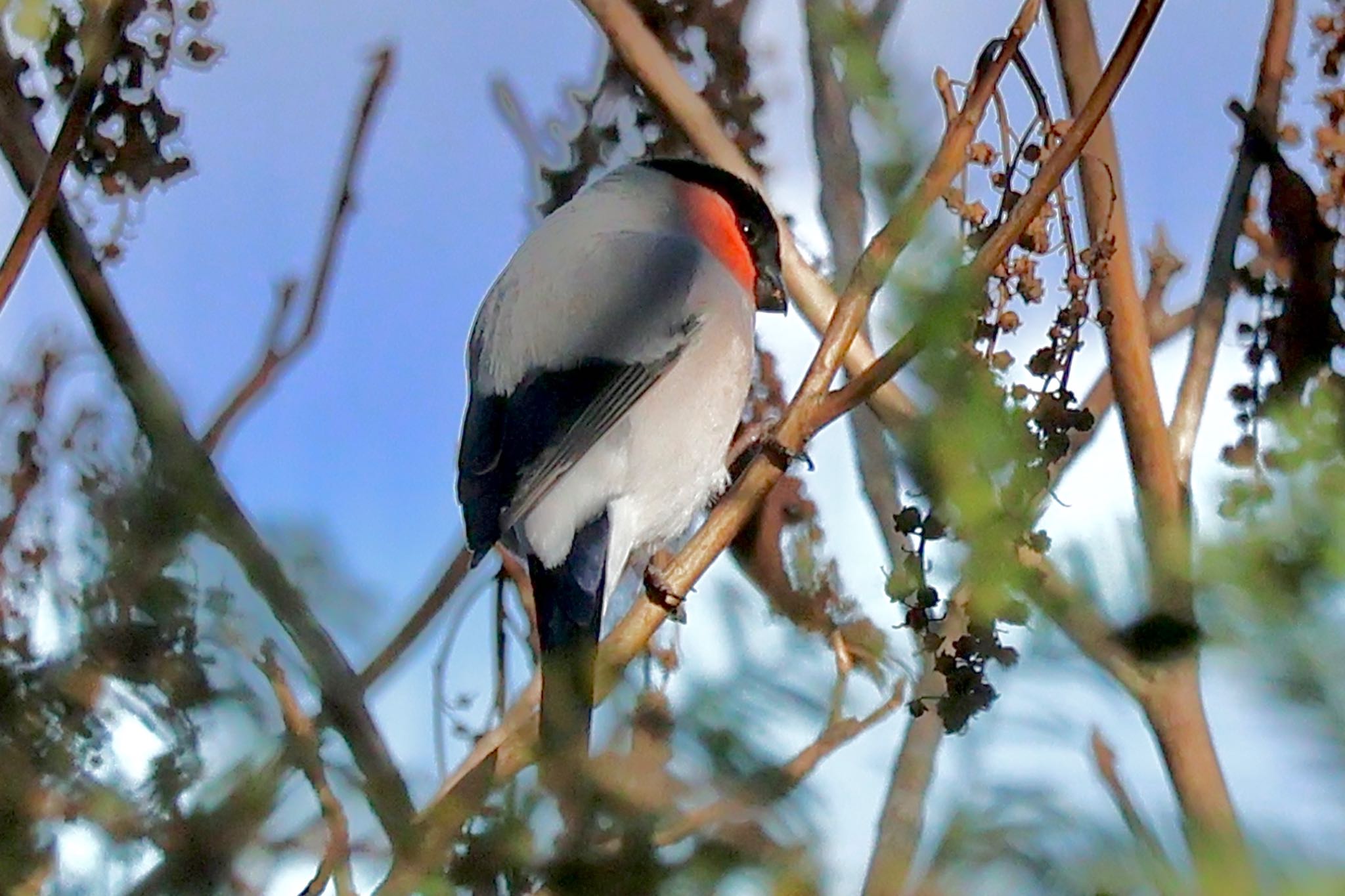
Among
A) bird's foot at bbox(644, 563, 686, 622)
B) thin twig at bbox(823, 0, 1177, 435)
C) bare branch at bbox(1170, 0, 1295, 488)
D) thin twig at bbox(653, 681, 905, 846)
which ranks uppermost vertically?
bare branch at bbox(1170, 0, 1295, 488)

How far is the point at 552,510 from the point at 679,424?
102mm

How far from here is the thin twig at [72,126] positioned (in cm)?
63

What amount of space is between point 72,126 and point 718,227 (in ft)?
1.62

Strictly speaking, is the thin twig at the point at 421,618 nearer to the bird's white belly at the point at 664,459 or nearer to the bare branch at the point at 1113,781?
the bird's white belly at the point at 664,459

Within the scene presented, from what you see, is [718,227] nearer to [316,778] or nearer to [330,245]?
[330,245]

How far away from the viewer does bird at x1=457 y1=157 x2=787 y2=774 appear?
765 mm

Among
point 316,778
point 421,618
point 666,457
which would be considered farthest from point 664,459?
point 316,778

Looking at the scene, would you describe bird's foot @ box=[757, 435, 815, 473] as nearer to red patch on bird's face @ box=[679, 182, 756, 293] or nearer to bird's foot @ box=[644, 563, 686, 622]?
bird's foot @ box=[644, 563, 686, 622]

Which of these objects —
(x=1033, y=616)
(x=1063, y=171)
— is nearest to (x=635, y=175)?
(x=1063, y=171)

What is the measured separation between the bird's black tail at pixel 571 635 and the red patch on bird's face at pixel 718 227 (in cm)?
28

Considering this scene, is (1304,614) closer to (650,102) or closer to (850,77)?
(850,77)

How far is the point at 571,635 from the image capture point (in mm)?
633

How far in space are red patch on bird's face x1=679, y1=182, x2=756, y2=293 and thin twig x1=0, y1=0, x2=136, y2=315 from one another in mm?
446

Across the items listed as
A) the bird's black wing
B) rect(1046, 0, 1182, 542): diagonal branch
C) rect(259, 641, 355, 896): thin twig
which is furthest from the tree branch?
the bird's black wing
